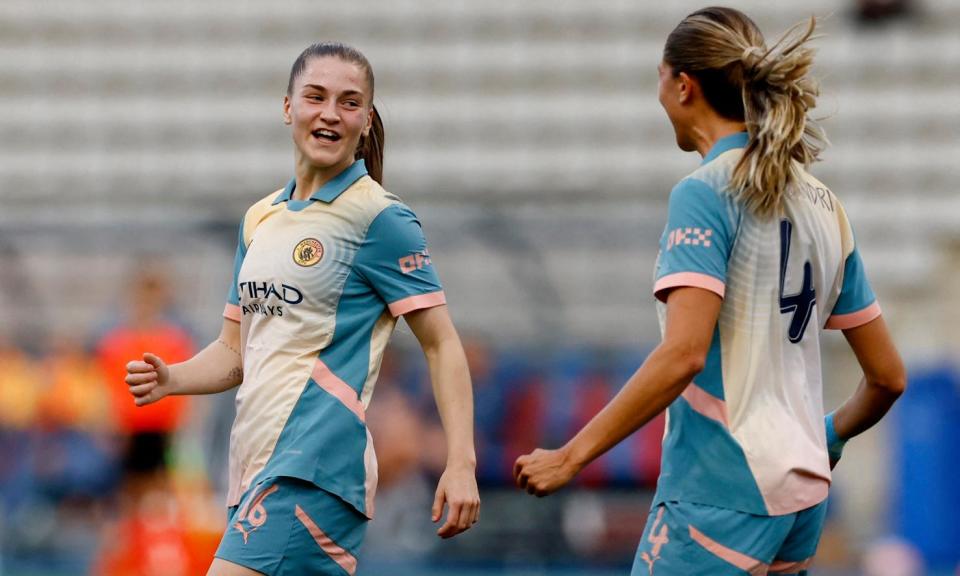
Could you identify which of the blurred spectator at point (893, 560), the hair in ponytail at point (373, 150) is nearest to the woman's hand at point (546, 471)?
the hair in ponytail at point (373, 150)

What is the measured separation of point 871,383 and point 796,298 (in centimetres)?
59

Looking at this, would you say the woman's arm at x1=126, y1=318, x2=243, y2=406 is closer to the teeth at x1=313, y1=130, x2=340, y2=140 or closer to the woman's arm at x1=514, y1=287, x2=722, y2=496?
the teeth at x1=313, y1=130, x2=340, y2=140

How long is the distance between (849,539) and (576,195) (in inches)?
133

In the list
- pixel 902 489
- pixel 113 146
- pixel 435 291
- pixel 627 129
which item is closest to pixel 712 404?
pixel 435 291

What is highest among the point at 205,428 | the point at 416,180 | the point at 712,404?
the point at 712,404

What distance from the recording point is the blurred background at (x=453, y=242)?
37.9 feet

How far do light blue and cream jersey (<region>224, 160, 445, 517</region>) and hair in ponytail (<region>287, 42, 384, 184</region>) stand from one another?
0.73 ft

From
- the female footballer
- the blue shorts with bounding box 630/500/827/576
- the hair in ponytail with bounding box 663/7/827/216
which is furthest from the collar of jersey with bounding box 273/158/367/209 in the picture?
the blue shorts with bounding box 630/500/827/576

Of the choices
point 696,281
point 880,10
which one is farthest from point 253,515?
point 880,10

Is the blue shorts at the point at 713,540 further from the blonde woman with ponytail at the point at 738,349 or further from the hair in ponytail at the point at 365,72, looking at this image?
the hair in ponytail at the point at 365,72

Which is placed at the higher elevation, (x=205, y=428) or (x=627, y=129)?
(x=627, y=129)

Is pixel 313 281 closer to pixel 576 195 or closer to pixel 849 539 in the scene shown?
pixel 576 195

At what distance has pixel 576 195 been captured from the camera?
1172 cm

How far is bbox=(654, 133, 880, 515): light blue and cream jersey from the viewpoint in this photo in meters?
4.09
